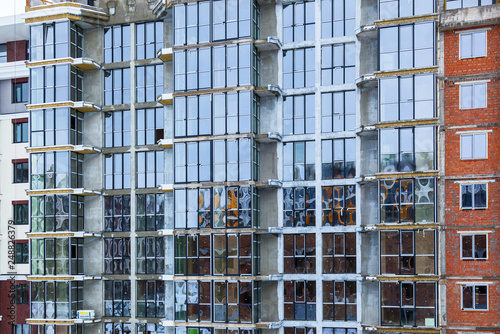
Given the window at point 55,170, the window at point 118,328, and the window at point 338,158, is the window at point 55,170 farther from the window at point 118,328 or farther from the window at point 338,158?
the window at point 338,158

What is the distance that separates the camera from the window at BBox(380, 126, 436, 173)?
2922 centimetres

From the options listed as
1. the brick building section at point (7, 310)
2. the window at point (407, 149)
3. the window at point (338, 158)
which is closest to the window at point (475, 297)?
the window at point (407, 149)

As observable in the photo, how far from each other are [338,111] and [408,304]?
10.5 meters

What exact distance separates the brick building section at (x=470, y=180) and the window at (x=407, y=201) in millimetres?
1068

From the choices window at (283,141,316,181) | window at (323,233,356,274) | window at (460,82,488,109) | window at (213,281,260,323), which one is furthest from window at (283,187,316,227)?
window at (460,82,488,109)

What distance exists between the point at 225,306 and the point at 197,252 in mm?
3142

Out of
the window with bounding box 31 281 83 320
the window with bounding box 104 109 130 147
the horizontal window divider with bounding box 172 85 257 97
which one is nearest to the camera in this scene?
the horizontal window divider with bounding box 172 85 257 97

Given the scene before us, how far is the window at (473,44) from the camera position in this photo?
1162 inches

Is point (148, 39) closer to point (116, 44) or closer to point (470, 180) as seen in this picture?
point (116, 44)

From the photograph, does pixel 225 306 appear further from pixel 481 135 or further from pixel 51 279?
pixel 481 135

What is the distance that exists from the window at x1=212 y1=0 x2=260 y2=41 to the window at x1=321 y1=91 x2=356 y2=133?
5245 millimetres

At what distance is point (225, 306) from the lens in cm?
3147

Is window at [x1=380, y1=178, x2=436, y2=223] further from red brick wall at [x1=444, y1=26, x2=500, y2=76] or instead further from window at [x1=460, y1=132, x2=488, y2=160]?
red brick wall at [x1=444, y1=26, x2=500, y2=76]

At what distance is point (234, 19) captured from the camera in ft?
106
